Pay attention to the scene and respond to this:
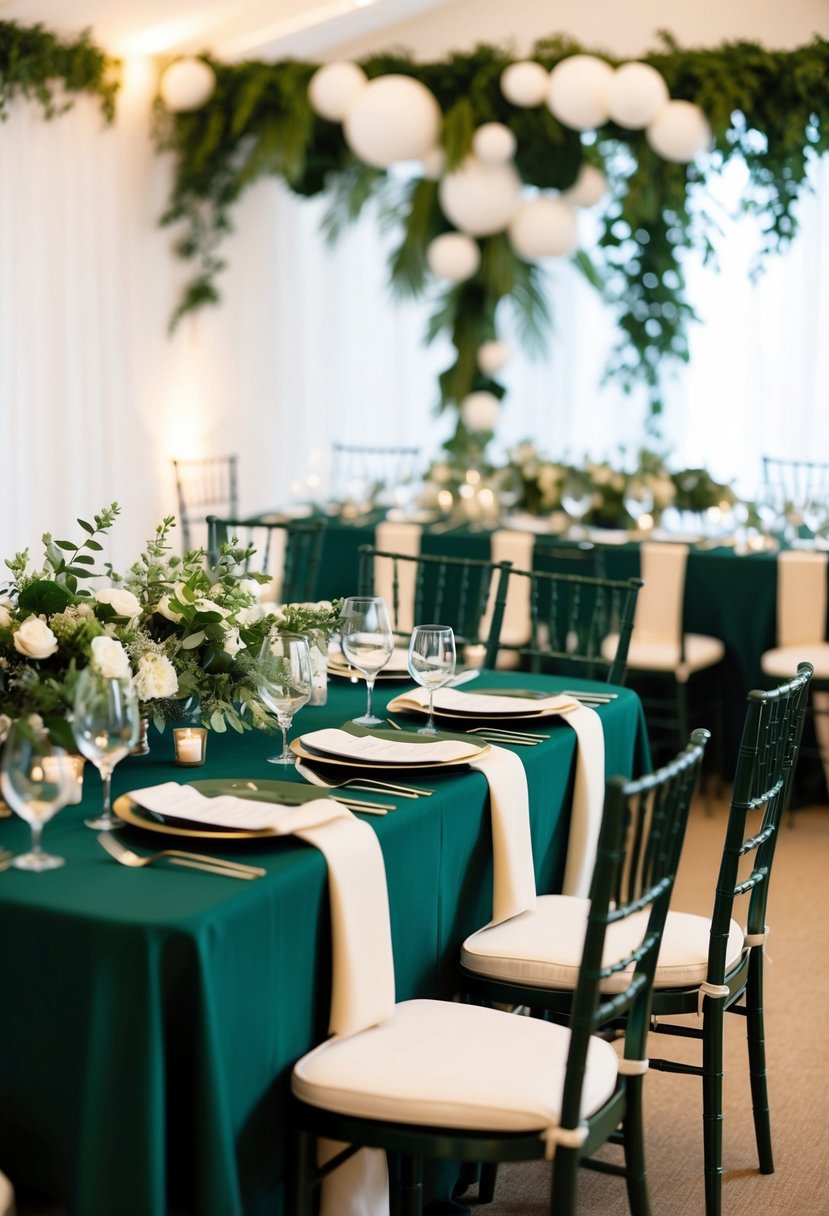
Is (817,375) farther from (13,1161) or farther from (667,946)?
(13,1161)

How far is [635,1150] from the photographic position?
2.08 meters

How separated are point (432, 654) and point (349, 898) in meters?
0.66

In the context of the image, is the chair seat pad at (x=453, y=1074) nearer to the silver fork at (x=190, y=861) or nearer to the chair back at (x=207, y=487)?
the silver fork at (x=190, y=861)

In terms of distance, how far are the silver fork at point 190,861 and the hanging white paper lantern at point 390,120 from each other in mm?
4955

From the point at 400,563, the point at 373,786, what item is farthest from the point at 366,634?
the point at 400,563

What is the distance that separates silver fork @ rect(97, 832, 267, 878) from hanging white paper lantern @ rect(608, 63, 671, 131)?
4920 mm

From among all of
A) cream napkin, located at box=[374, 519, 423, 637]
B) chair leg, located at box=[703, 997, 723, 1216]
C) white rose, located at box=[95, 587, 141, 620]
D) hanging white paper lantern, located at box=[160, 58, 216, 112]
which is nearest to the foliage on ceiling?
hanging white paper lantern, located at box=[160, 58, 216, 112]

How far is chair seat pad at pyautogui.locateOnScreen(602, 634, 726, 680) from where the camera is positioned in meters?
4.95

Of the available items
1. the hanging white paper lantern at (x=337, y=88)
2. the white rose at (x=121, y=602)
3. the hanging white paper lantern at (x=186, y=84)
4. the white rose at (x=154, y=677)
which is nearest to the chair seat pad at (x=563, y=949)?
the white rose at (x=154, y=677)

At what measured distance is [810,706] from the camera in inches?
198

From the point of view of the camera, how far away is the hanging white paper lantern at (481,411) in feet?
24.5

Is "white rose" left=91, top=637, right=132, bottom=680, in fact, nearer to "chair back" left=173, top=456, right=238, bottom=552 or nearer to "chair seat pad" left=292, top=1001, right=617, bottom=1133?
"chair seat pad" left=292, top=1001, right=617, bottom=1133

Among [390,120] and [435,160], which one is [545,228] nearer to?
[435,160]

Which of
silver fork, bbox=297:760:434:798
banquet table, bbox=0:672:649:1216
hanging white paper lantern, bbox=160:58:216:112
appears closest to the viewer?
banquet table, bbox=0:672:649:1216
